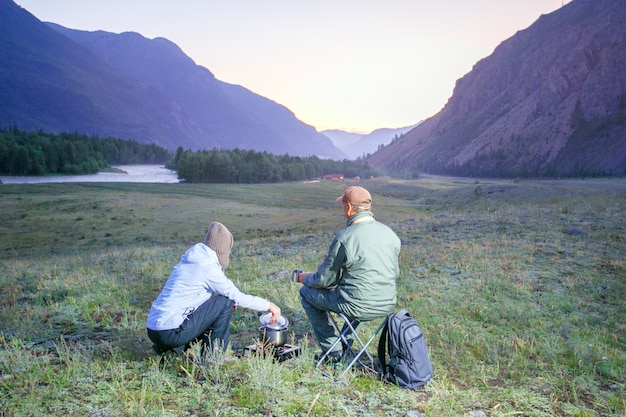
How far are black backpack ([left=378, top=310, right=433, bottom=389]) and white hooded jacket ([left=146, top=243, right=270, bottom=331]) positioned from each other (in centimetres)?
215

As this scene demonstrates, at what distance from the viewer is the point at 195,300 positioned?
5.48 m

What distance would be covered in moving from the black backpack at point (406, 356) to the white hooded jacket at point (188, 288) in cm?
215

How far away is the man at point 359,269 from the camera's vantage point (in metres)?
5.32

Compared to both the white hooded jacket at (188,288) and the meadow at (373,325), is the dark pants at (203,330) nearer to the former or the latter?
the white hooded jacket at (188,288)

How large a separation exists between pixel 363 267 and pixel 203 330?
2239 mm

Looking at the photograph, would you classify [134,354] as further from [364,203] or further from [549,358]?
[549,358]

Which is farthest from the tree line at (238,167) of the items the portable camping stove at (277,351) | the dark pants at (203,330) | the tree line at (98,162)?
the portable camping stove at (277,351)

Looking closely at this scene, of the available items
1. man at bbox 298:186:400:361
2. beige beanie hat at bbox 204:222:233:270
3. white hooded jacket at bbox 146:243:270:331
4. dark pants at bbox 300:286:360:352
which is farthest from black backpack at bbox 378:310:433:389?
beige beanie hat at bbox 204:222:233:270

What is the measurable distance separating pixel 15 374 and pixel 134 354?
1454 millimetres

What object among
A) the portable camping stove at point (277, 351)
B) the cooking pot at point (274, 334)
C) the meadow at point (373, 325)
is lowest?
the meadow at point (373, 325)

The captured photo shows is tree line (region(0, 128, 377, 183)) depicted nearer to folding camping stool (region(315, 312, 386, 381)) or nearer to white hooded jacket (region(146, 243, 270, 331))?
white hooded jacket (region(146, 243, 270, 331))

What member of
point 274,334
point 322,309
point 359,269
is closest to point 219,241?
point 274,334

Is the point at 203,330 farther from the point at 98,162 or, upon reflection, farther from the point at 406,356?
the point at 98,162

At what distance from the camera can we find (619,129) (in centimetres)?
12438
